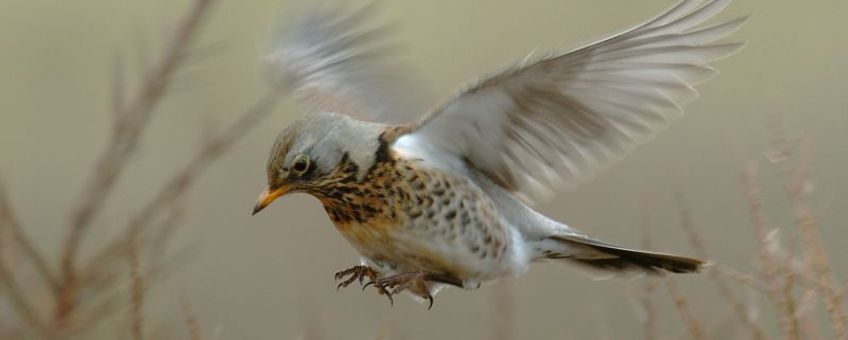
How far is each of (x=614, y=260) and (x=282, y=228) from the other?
172 inches

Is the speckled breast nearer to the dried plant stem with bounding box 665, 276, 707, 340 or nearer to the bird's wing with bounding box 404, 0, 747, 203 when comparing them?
the bird's wing with bounding box 404, 0, 747, 203

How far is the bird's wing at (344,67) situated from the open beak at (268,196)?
1119 millimetres

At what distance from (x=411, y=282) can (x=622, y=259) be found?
33.2 inches

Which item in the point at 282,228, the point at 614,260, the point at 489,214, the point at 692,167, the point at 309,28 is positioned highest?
the point at 309,28

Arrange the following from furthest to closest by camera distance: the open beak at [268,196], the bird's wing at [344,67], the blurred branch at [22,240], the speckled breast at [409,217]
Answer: the bird's wing at [344,67] < the speckled breast at [409,217] < the open beak at [268,196] < the blurred branch at [22,240]

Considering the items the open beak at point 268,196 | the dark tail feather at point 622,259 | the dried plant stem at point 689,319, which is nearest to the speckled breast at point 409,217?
the open beak at point 268,196

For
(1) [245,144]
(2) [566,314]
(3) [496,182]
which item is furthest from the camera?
(1) [245,144]

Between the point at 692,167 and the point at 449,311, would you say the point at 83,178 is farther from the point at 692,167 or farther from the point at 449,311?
the point at 692,167

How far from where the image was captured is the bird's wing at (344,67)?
5.20m

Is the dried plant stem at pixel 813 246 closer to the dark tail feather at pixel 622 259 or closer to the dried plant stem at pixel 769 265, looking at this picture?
the dried plant stem at pixel 769 265

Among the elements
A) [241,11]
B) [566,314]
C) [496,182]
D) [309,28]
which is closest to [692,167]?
[566,314]

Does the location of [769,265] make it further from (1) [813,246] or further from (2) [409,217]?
(2) [409,217]

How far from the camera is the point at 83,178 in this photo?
8539 millimetres

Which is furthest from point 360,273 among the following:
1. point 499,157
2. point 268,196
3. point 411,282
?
point 499,157
